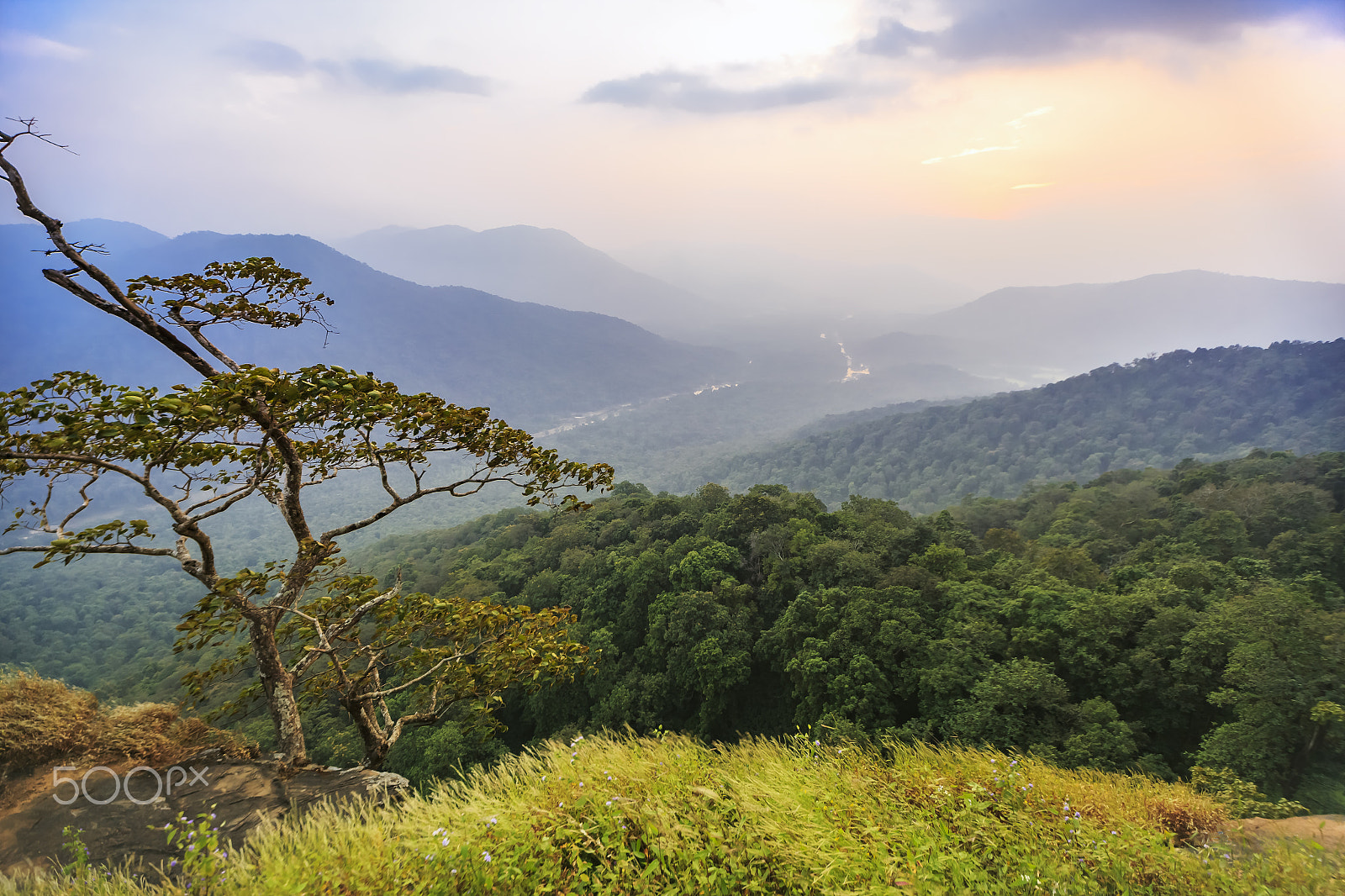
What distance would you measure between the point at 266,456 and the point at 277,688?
9.10 feet

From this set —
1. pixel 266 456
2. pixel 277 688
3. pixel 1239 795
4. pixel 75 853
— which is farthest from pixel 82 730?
pixel 1239 795

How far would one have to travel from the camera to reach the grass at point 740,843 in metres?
4.21

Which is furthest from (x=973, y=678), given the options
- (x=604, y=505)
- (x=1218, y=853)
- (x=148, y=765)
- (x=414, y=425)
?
(x=604, y=505)

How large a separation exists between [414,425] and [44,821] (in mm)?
5410

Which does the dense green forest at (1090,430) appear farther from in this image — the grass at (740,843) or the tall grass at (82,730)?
the tall grass at (82,730)

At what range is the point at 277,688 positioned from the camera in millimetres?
6543

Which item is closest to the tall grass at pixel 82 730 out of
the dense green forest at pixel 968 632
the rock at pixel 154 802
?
the rock at pixel 154 802

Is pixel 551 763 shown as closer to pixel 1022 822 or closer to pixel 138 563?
pixel 1022 822

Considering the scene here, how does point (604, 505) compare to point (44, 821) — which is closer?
point (44, 821)

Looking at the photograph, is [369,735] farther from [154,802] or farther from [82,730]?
[82,730]

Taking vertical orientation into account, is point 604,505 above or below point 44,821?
below

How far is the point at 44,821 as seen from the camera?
564 centimetres

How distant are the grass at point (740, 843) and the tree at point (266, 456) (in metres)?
2.23

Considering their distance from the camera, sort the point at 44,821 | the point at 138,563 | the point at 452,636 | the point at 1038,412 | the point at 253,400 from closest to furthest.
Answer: the point at 253,400
the point at 44,821
the point at 452,636
the point at 138,563
the point at 1038,412
